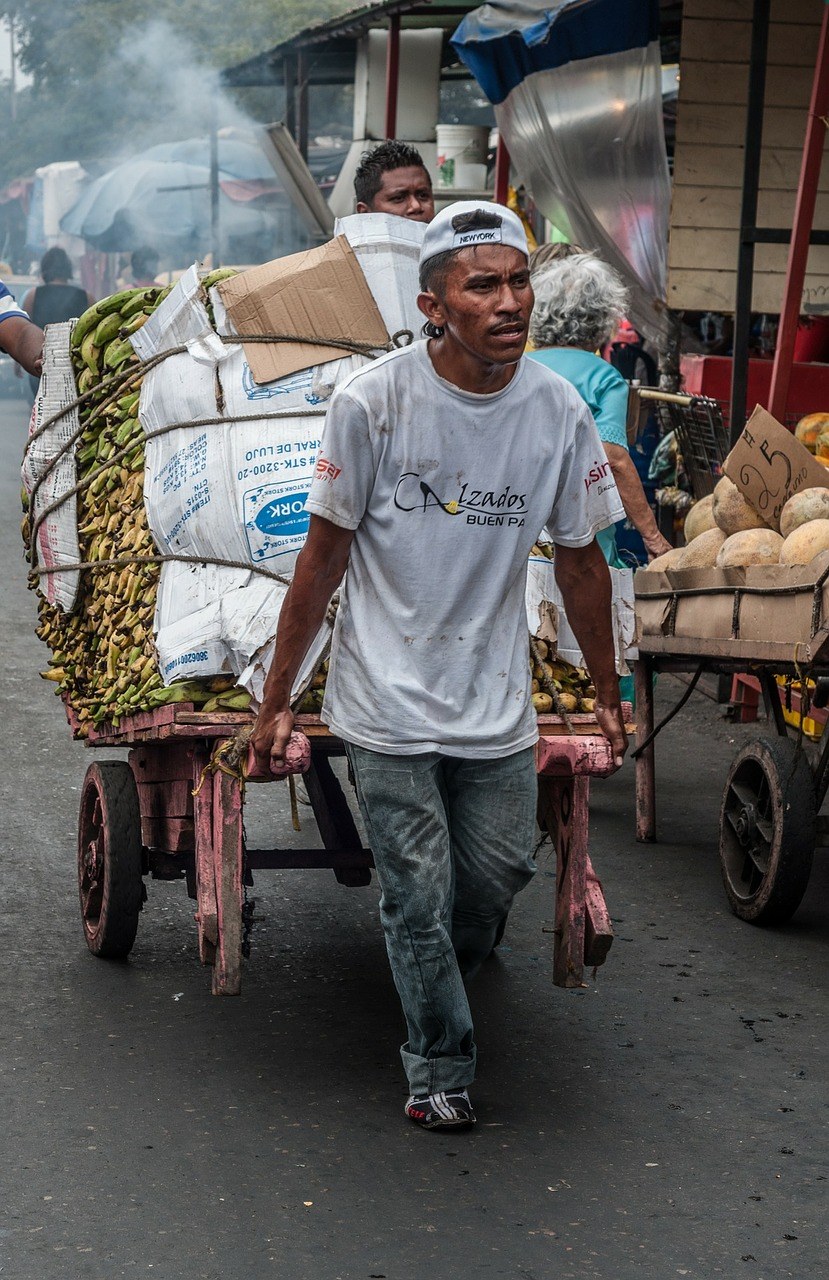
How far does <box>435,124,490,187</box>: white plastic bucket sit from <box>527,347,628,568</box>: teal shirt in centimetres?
1171

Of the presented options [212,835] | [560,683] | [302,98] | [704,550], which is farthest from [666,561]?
[302,98]

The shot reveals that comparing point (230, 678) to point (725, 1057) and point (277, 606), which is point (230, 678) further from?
point (725, 1057)

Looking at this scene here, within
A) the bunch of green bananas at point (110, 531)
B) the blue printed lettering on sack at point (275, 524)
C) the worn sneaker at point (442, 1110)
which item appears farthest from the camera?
the bunch of green bananas at point (110, 531)

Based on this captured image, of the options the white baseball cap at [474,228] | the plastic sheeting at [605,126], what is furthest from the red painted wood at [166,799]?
the plastic sheeting at [605,126]

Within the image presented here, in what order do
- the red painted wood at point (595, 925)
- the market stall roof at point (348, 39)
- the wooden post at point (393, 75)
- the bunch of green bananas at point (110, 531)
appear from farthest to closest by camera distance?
the wooden post at point (393, 75) → the market stall roof at point (348, 39) → the bunch of green bananas at point (110, 531) → the red painted wood at point (595, 925)

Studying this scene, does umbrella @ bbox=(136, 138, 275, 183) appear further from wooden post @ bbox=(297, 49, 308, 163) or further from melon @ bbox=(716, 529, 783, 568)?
melon @ bbox=(716, 529, 783, 568)

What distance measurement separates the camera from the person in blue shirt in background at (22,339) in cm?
519

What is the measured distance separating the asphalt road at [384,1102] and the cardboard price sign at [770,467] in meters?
1.33

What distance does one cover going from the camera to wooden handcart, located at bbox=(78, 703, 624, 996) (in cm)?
395

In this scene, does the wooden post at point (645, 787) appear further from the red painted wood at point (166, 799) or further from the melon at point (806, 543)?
the red painted wood at point (166, 799)

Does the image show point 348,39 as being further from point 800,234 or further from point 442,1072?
point 442,1072

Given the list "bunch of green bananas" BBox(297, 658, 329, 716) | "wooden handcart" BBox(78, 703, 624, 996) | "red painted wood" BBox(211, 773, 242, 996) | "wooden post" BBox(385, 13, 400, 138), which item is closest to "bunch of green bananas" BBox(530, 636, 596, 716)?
"wooden handcart" BBox(78, 703, 624, 996)

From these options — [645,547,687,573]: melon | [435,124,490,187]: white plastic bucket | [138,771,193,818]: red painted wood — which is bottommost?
[138,771,193,818]: red painted wood

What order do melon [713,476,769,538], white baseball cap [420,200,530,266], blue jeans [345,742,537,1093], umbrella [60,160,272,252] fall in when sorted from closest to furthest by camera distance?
1. white baseball cap [420,200,530,266]
2. blue jeans [345,742,537,1093]
3. melon [713,476,769,538]
4. umbrella [60,160,272,252]
